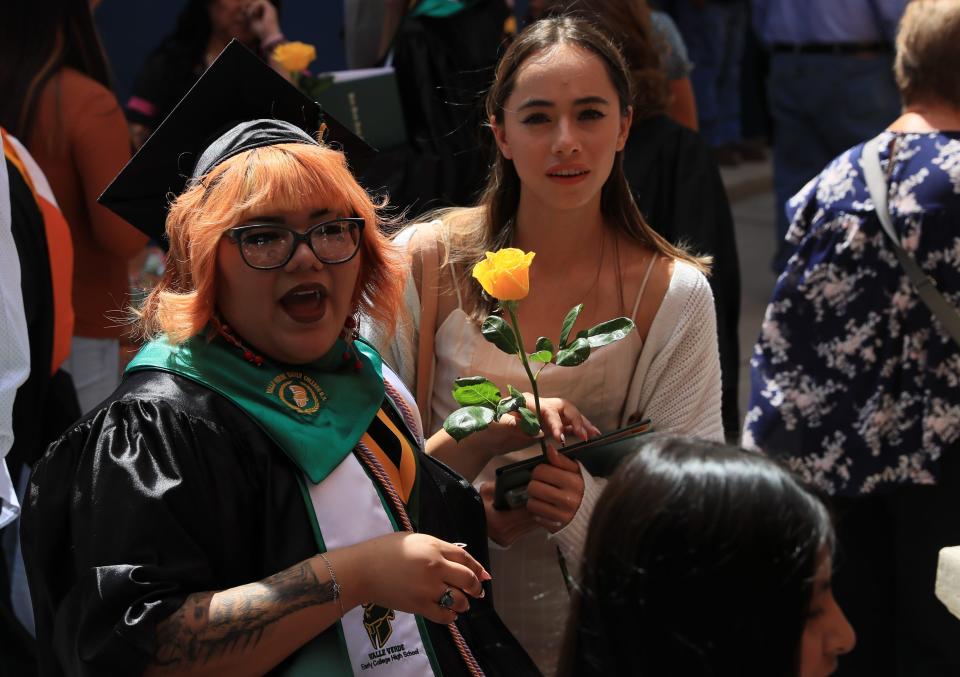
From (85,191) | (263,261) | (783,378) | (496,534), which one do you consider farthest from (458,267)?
(85,191)

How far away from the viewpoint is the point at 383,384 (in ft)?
7.27

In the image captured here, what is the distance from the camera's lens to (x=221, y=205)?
6.36ft

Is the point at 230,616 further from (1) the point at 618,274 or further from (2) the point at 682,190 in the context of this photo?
(2) the point at 682,190

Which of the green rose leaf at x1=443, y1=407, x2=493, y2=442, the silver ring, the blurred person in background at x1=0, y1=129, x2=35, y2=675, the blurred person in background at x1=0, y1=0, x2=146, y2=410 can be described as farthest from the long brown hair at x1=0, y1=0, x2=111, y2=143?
the silver ring

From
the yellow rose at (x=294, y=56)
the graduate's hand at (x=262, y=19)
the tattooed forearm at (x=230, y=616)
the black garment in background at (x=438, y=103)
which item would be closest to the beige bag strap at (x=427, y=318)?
the tattooed forearm at (x=230, y=616)

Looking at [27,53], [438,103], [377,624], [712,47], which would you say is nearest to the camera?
[377,624]

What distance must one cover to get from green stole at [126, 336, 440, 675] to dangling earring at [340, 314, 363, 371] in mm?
84

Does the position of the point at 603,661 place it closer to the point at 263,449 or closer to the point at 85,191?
the point at 263,449

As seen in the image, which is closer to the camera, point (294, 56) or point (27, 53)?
point (27, 53)

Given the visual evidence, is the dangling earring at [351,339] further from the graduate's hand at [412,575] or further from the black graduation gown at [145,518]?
the graduate's hand at [412,575]

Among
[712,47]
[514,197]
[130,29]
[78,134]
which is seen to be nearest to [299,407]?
[514,197]

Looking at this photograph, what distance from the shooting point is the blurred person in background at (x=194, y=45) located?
488cm

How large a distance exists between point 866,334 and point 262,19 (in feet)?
9.50

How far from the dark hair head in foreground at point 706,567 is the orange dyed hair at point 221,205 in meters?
0.73
